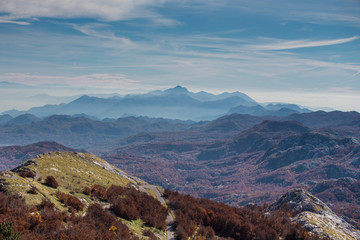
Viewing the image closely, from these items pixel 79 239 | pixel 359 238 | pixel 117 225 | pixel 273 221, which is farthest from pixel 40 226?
pixel 359 238

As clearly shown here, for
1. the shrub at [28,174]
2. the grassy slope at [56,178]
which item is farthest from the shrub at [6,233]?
the shrub at [28,174]

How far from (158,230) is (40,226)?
38.4 ft

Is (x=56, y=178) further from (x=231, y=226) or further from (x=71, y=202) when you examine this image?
(x=231, y=226)

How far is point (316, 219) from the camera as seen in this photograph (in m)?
32.9

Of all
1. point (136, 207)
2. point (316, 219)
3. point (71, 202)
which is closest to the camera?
point (71, 202)

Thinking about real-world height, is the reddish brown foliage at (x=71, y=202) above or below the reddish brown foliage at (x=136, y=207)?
above

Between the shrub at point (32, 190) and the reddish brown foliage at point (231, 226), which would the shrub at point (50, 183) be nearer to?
the shrub at point (32, 190)

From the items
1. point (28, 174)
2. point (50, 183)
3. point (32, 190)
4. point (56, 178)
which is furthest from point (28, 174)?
point (32, 190)

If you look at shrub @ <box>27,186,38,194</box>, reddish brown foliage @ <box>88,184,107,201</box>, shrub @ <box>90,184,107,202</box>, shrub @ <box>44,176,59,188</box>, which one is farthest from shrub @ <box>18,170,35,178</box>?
shrub @ <box>90,184,107,202</box>

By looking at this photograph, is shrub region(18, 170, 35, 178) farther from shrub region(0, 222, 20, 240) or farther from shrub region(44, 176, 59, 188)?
shrub region(0, 222, 20, 240)

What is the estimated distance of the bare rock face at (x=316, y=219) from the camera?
29.7 metres

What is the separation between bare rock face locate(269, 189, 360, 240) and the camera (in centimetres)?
2969

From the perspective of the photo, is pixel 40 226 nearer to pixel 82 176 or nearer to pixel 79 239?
pixel 79 239

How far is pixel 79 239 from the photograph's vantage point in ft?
51.4
